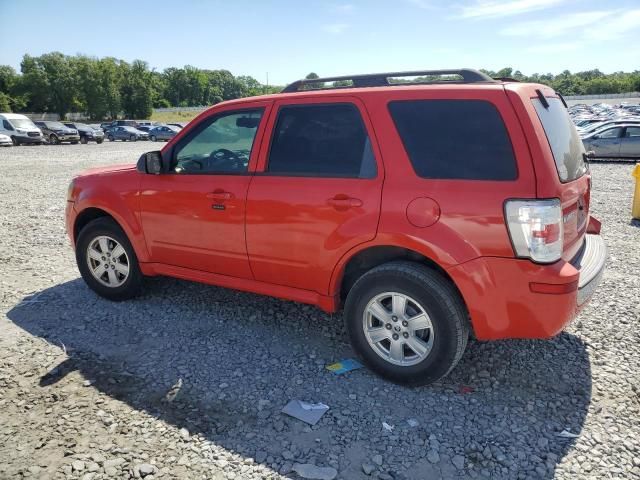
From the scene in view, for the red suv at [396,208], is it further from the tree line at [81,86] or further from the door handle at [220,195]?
the tree line at [81,86]

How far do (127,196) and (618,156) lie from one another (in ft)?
61.2

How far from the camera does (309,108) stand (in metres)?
3.73

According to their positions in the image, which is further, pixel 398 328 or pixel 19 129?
pixel 19 129

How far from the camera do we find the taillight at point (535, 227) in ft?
9.34

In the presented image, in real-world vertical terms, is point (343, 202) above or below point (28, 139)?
below

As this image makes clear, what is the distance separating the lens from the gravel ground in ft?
8.91

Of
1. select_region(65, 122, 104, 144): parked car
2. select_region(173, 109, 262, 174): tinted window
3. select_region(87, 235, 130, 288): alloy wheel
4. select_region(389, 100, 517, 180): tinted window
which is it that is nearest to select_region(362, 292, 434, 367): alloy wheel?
select_region(389, 100, 517, 180): tinted window

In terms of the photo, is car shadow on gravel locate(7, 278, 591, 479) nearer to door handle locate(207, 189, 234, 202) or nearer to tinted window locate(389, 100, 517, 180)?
door handle locate(207, 189, 234, 202)

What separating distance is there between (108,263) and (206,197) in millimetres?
1528

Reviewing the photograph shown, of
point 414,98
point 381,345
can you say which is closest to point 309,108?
point 414,98

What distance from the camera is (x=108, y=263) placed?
487 centimetres

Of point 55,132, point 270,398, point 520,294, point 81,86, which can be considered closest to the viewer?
point 520,294

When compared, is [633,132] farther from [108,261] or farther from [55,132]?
[55,132]

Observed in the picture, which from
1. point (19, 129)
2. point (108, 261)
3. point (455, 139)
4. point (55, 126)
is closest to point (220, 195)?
point (108, 261)
